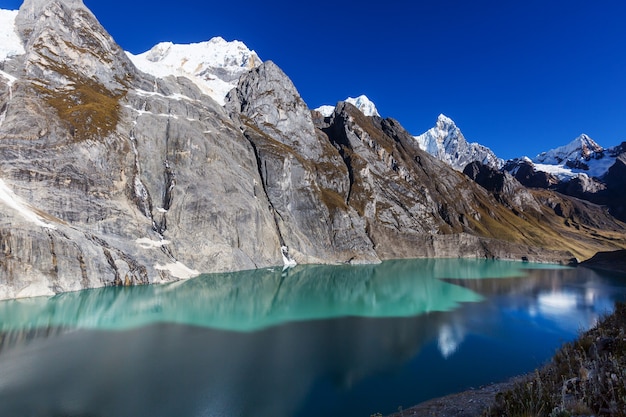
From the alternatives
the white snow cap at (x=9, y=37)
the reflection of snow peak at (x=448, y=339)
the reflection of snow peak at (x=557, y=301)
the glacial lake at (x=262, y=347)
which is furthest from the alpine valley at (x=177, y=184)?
the reflection of snow peak at (x=557, y=301)

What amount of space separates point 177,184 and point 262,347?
5879cm

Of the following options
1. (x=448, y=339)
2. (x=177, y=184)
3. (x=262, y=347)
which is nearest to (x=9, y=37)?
(x=177, y=184)

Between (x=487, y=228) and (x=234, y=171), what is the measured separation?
118219 mm

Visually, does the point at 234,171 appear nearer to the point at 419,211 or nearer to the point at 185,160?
the point at 185,160

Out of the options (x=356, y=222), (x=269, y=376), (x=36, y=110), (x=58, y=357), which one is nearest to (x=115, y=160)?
(x=36, y=110)

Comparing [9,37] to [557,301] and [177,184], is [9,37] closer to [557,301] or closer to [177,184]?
[177,184]

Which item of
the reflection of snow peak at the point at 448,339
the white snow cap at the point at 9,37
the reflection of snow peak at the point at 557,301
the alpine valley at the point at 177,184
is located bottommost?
the reflection of snow peak at the point at 448,339

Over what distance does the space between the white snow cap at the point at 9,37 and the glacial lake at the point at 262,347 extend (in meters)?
88.0

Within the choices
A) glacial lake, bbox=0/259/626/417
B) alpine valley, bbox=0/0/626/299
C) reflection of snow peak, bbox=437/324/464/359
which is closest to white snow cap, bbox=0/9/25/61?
alpine valley, bbox=0/0/626/299

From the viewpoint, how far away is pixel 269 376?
23062 millimetres

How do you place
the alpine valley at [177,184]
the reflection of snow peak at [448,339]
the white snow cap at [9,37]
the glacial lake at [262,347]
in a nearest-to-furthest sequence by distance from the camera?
the glacial lake at [262,347] < the reflection of snow peak at [448,339] < the alpine valley at [177,184] < the white snow cap at [9,37]

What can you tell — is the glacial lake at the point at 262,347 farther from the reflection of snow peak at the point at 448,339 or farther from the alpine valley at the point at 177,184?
the alpine valley at the point at 177,184

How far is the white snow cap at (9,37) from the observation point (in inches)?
3821

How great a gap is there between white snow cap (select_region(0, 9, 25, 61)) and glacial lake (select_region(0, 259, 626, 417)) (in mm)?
88039
